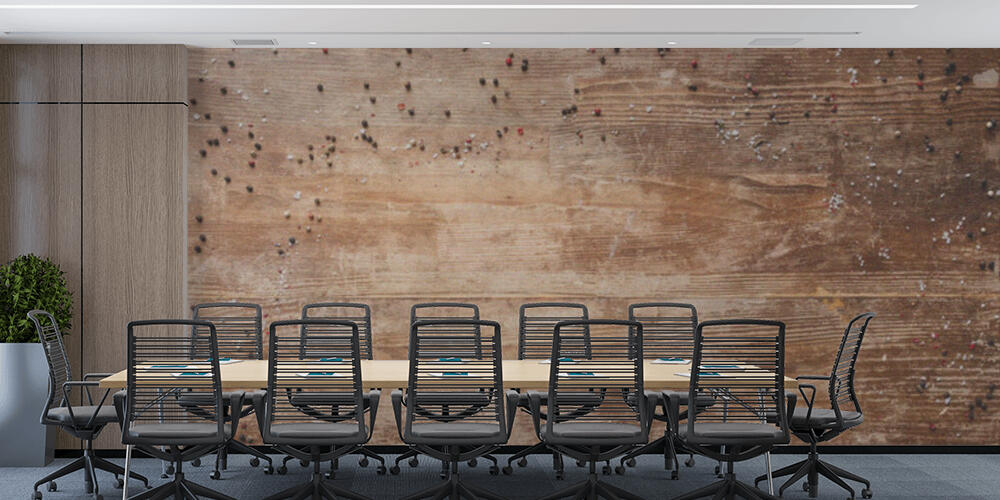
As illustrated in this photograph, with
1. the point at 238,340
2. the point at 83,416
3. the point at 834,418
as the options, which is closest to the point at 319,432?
the point at 83,416

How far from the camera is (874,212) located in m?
6.22

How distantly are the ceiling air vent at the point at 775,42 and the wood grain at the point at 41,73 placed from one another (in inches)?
197

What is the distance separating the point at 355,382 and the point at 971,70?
207 inches

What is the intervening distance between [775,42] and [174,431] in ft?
15.8

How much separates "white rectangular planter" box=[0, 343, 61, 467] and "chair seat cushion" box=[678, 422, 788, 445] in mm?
4254

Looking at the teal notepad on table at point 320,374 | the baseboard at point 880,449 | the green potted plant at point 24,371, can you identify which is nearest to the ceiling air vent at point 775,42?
the baseboard at point 880,449

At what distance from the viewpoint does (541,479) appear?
205 inches

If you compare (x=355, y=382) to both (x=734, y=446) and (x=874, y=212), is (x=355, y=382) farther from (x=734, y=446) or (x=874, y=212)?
(x=874, y=212)

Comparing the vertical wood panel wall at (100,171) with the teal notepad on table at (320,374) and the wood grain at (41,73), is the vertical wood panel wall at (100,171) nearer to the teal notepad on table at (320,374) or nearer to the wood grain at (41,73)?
the wood grain at (41,73)

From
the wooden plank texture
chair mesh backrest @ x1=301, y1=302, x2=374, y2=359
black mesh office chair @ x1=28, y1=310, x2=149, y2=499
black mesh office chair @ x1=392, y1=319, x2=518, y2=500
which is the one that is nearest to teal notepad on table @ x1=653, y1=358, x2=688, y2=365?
the wooden plank texture

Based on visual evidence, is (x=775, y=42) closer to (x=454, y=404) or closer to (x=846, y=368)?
(x=846, y=368)

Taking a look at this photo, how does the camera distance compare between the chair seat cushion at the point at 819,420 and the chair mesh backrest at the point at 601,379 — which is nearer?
the chair mesh backrest at the point at 601,379

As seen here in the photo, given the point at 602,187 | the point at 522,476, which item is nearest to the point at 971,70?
the point at 602,187

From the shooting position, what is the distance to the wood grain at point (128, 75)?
19.7 feet
